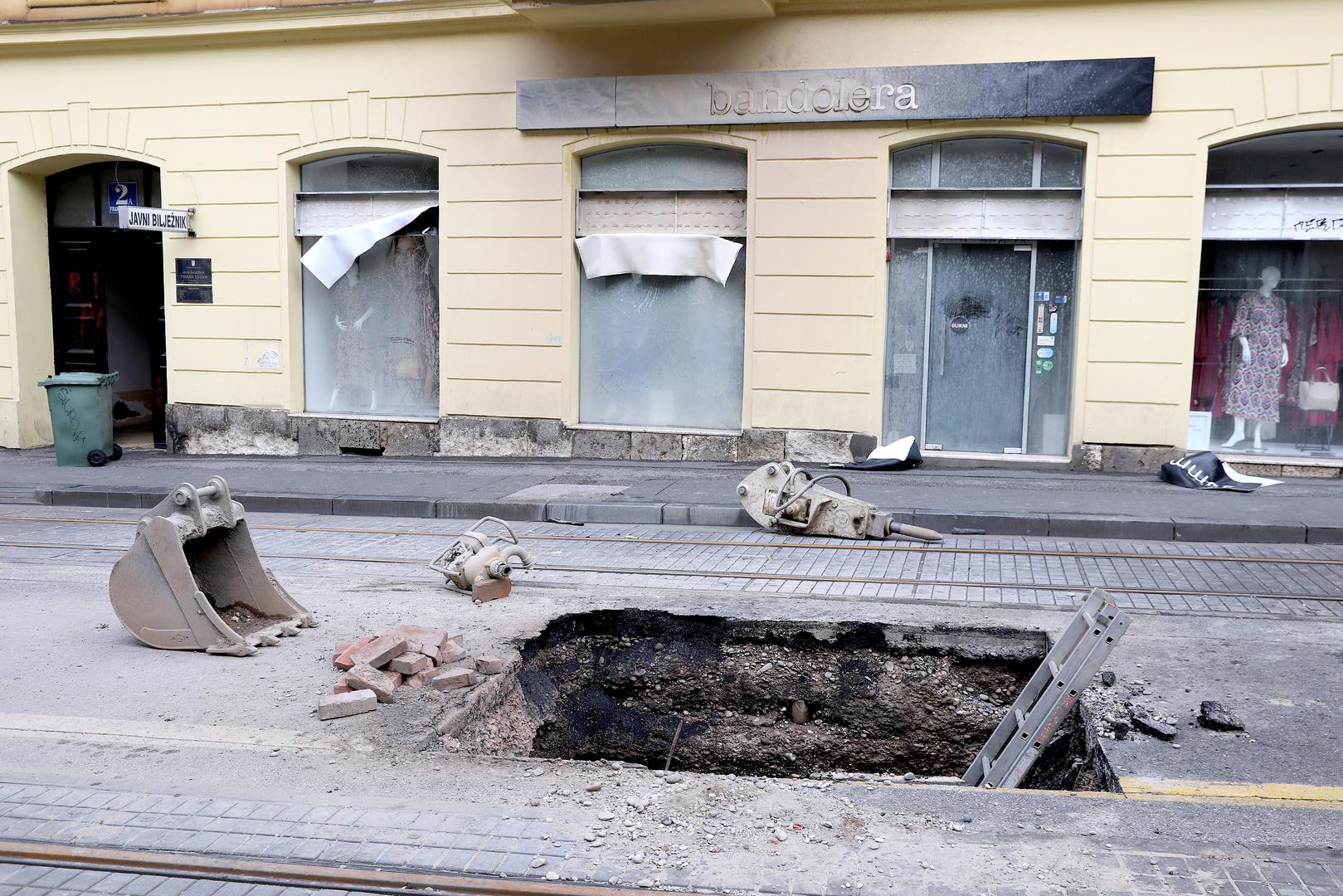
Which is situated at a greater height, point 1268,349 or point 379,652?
point 1268,349

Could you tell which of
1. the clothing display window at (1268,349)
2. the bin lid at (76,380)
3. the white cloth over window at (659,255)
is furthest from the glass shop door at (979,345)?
the bin lid at (76,380)

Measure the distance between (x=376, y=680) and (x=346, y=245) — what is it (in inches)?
426

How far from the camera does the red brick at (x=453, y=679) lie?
4.76m

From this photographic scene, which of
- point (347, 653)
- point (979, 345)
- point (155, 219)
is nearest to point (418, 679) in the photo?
point (347, 653)

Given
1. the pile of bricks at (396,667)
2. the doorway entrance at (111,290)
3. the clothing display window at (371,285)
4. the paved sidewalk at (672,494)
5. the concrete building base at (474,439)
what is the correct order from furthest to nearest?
the doorway entrance at (111,290), the clothing display window at (371,285), the concrete building base at (474,439), the paved sidewalk at (672,494), the pile of bricks at (396,667)

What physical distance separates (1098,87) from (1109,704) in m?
9.00

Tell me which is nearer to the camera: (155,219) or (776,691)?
(776,691)

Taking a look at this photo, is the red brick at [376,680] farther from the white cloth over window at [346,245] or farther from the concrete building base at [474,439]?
the white cloth over window at [346,245]

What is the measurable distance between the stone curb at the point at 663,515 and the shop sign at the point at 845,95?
4994 mm

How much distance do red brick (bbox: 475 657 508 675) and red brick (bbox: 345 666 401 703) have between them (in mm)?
381

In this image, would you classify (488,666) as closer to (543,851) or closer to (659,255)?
(543,851)

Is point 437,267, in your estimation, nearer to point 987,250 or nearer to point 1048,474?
point 987,250

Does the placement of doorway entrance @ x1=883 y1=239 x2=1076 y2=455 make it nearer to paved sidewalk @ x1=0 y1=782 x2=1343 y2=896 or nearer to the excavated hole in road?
the excavated hole in road

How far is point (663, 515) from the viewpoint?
9.99 meters
